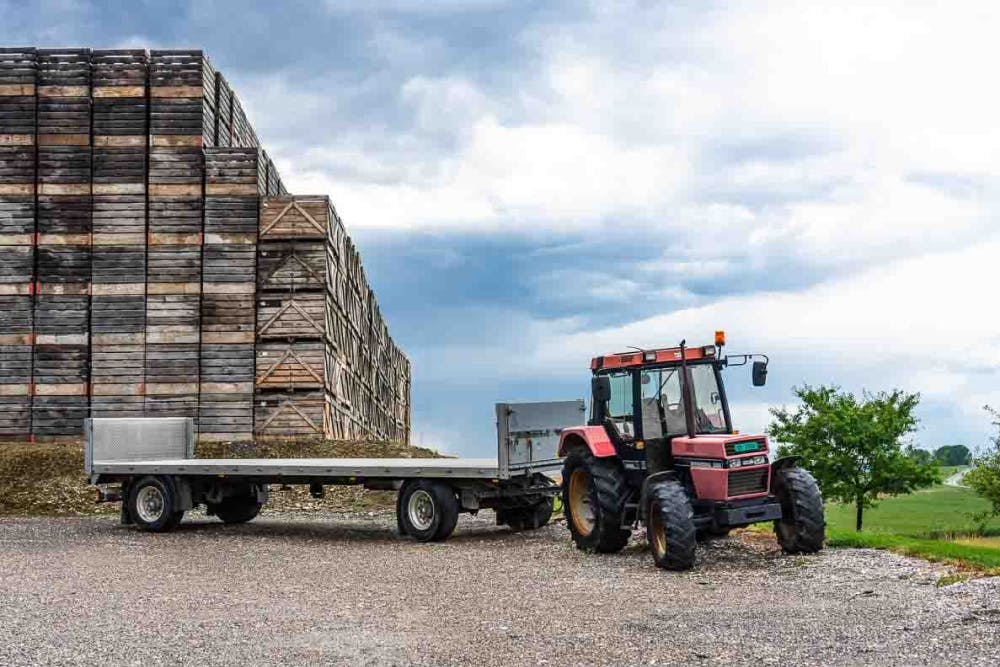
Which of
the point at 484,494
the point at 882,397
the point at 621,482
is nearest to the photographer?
the point at 621,482

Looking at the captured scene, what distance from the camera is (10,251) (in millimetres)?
28500

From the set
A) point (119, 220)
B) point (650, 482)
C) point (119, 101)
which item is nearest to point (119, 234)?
point (119, 220)

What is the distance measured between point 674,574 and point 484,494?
A: 4.34 m

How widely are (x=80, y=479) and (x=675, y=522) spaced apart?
1749 cm

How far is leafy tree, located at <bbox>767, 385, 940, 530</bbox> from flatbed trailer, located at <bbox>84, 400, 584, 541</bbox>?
32425 millimetres

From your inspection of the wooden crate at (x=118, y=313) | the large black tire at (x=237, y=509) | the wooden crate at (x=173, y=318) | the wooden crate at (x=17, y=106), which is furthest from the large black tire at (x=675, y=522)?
the wooden crate at (x=17, y=106)

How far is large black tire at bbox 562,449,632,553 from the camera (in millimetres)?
13453

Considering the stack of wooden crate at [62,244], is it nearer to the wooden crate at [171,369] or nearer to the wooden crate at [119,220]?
the wooden crate at [119,220]

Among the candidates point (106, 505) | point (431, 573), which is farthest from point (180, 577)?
point (106, 505)

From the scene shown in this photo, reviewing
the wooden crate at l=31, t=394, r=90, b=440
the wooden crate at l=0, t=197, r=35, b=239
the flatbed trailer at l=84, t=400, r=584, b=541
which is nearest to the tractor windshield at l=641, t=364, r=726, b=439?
the flatbed trailer at l=84, t=400, r=584, b=541

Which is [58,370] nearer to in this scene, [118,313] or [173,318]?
[118,313]

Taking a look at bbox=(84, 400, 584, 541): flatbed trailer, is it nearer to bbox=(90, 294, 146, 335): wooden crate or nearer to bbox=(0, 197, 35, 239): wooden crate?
bbox=(90, 294, 146, 335): wooden crate

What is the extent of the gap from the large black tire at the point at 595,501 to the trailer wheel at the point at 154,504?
305 inches

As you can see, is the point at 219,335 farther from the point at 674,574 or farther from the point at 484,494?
the point at 674,574
